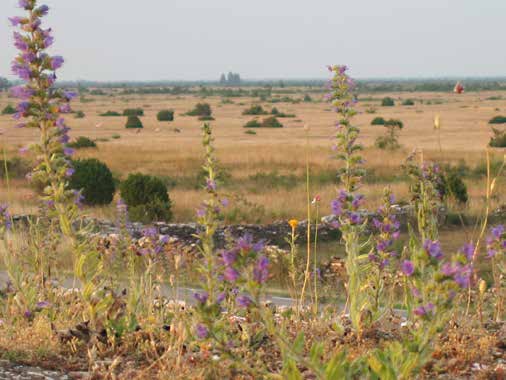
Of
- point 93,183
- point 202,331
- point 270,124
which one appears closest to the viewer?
point 202,331

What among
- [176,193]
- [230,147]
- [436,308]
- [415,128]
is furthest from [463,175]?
[415,128]

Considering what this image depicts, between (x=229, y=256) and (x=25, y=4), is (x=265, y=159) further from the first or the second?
(x=229, y=256)

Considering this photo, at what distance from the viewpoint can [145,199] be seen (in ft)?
57.4

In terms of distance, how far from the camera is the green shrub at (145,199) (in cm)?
1691

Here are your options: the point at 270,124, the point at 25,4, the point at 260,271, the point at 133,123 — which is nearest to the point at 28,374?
the point at 260,271

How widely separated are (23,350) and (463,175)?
22.2 m

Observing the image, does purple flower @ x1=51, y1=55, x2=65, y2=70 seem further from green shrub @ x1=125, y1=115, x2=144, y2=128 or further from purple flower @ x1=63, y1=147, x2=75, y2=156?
green shrub @ x1=125, y1=115, x2=144, y2=128

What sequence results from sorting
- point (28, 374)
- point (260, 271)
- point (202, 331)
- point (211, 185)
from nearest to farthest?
point (260, 271), point (202, 331), point (211, 185), point (28, 374)

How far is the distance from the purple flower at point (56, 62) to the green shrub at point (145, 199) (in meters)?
12.5

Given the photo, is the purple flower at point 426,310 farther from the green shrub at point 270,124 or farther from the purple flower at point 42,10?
the green shrub at point 270,124

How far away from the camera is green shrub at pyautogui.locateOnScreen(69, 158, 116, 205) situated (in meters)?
18.9

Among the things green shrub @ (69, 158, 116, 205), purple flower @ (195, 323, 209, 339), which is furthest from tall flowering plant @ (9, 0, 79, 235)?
green shrub @ (69, 158, 116, 205)

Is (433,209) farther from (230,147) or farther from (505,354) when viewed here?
(230,147)

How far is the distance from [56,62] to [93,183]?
48.9ft
